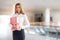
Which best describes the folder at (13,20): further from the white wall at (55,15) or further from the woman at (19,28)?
the white wall at (55,15)

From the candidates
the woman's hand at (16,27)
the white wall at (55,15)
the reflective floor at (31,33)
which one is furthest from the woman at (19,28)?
the white wall at (55,15)

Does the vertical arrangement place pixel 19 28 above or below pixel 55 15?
below

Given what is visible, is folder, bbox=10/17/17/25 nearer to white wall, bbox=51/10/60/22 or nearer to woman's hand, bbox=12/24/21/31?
woman's hand, bbox=12/24/21/31

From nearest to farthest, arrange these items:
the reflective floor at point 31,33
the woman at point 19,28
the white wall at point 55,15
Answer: the woman at point 19,28 → the reflective floor at point 31,33 → the white wall at point 55,15

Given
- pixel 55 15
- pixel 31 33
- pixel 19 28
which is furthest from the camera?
pixel 55 15

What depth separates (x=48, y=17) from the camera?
22.0 feet

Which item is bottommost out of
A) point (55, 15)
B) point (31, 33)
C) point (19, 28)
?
point (31, 33)

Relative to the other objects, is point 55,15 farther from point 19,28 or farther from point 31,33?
point 19,28

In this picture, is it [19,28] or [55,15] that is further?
[55,15]

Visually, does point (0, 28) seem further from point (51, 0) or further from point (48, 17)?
point (48, 17)

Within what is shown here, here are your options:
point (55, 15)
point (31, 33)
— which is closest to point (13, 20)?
point (31, 33)

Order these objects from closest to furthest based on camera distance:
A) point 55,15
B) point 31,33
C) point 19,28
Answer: point 19,28 < point 31,33 < point 55,15

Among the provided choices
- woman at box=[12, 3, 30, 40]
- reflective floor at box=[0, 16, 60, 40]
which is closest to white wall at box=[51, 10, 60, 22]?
reflective floor at box=[0, 16, 60, 40]

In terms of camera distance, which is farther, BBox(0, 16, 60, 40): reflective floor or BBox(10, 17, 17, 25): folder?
BBox(0, 16, 60, 40): reflective floor
